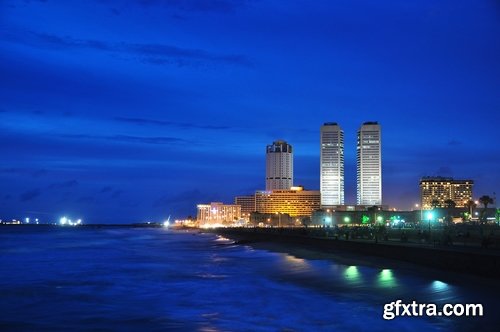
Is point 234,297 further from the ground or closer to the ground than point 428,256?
closer to the ground

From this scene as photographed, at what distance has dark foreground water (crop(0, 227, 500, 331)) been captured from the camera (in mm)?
20266

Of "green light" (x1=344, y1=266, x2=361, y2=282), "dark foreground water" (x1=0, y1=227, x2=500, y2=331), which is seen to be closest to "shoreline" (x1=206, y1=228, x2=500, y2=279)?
"dark foreground water" (x1=0, y1=227, x2=500, y2=331)

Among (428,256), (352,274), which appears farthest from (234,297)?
(428,256)

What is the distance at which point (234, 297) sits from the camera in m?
27.3

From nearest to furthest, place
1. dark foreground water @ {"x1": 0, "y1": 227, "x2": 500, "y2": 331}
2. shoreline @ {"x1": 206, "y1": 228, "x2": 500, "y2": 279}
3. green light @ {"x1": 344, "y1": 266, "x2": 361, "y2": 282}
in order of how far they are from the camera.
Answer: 1. dark foreground water @ {"x1": 0, "y1": 227, "x2": 500, "y2": 331}
2. shoreline @ {"x1": 206, "y1": 228, "x2": 500, "y2": 279}
3. green light @ {"x1": 344, "y1": 266, "x2": 361, "y2": 282}

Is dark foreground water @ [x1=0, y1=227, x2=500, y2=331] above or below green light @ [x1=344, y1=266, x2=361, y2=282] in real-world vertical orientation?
below

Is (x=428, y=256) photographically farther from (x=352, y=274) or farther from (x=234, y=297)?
(x=234, y=297)

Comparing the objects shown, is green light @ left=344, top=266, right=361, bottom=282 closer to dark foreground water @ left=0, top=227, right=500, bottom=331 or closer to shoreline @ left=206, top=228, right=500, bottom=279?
dark foreground water @ left=0, top=227, right=500, bottom=331

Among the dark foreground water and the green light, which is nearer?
the dark foreground water

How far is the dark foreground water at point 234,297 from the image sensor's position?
2027 centimetres

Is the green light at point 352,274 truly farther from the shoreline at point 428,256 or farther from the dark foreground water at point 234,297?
the shoreline at point 428,256

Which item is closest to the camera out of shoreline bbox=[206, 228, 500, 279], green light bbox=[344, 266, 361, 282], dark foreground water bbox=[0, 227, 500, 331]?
dark foreground water bbox=[0, 227, 500, 331]

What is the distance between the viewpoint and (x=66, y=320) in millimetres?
21641

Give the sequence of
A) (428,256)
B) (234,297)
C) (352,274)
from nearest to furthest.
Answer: (234,297) < (352,274) < (428,256)
